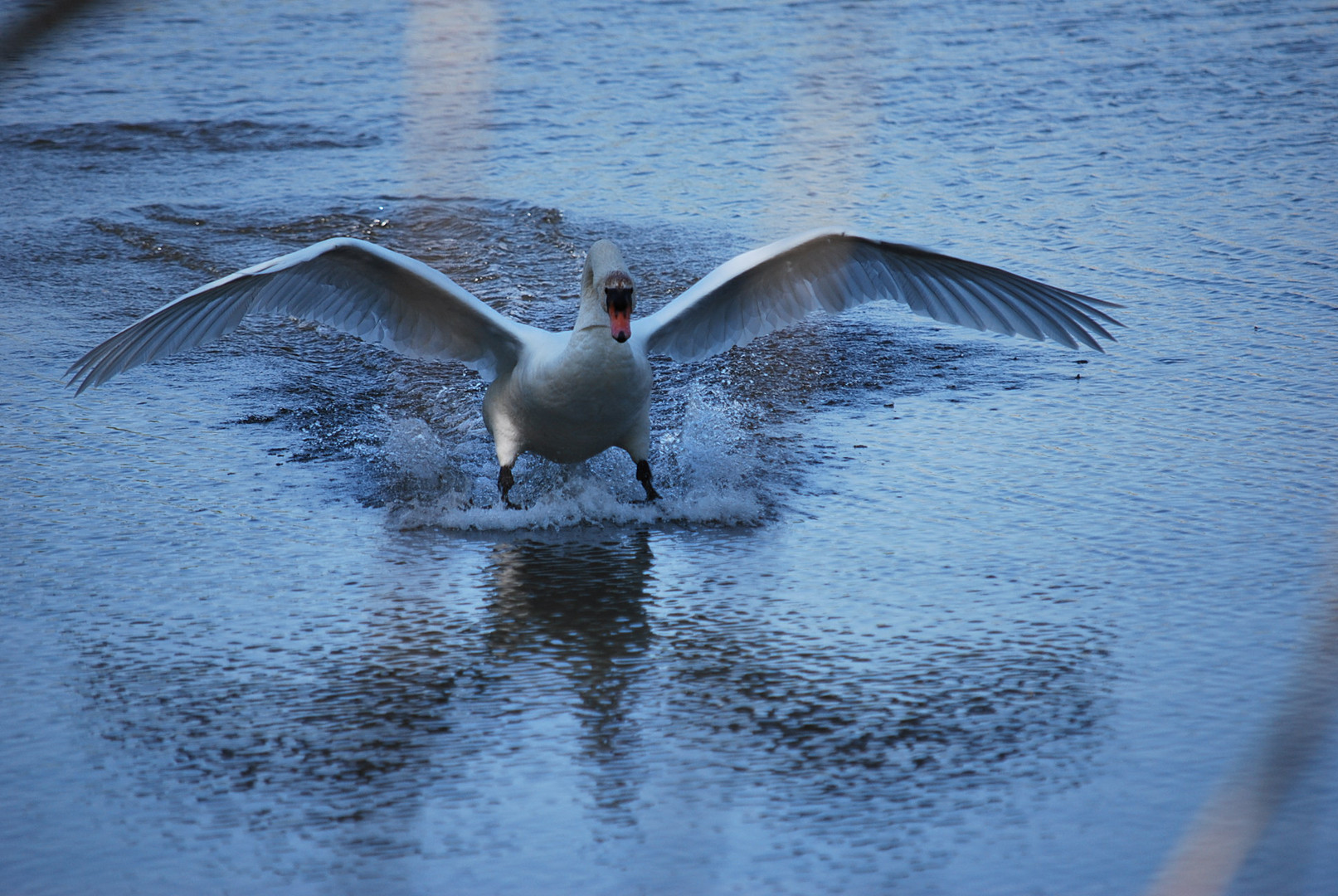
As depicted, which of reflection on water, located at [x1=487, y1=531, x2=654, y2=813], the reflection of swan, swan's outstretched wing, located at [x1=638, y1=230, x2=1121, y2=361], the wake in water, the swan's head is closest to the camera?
reflection on water, located at [x1=487, y1=531, x2=654, y2=813]

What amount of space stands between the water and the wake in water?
1.0 inches

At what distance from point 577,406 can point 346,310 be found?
1171 millimetres

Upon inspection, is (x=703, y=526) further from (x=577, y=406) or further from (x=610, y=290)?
(x=610, y=290)

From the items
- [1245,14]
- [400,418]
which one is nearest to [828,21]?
[1245,14]

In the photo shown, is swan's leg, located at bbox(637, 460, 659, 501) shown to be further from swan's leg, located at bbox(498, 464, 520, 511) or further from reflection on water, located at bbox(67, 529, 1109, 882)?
reflection on water, located at bbox(67, 529, 1109, 882)

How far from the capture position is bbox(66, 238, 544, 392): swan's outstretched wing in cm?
520

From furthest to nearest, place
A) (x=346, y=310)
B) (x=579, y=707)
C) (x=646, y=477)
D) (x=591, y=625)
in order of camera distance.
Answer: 1. (x=346, y=310)
2. (x=646, y=477)
3. (x=591, y=625)
4. (x=579, y=707)

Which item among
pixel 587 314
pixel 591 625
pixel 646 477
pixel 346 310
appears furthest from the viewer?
pixel 346 310

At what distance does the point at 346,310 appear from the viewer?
566 cm

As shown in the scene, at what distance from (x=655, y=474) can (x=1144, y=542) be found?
2036 mm

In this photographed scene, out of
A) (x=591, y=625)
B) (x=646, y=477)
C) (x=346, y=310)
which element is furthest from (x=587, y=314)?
(x=591, y=625)

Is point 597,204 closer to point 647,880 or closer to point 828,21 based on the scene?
point 828,21

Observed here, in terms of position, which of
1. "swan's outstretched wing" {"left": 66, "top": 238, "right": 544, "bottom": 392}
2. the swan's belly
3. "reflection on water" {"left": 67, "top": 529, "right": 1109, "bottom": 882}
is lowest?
"reflection on water" {"left": 67, "top": 529, "right": 1109, "bottom": 882}

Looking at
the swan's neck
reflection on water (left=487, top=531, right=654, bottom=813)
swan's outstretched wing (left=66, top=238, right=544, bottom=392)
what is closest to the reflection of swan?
reflection on water (left=487, top=531, right=654, bottom=813)
